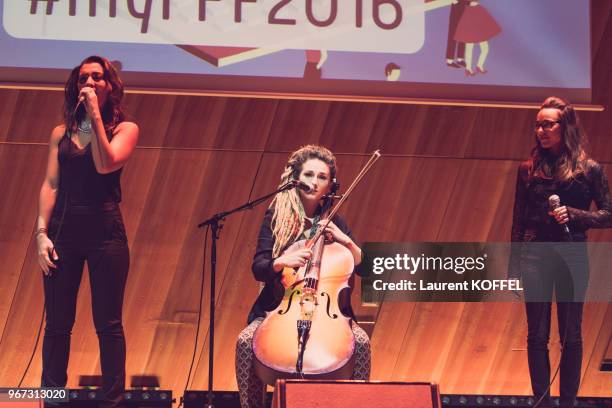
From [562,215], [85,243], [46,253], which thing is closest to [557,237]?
Result: [562,215]

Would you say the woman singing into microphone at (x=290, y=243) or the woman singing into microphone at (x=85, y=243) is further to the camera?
the woman singing into microphone at (x=290, y=243)

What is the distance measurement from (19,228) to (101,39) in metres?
1.07

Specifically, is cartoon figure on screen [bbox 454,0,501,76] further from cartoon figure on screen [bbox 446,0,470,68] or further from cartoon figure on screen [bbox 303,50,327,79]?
cartoon figure on screen [bbox 303,50,327,79]

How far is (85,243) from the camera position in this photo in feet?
10.4

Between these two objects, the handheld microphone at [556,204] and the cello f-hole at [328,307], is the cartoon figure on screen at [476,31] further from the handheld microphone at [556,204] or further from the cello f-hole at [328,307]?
the cello f-hole at [328,307]

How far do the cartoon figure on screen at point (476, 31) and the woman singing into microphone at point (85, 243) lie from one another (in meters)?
2.12

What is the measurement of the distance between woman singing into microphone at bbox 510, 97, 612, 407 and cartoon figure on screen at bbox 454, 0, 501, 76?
3.56 feet

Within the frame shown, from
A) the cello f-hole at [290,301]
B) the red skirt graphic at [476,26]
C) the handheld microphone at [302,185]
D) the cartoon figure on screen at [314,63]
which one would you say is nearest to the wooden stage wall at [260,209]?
the cartoon figure on screen at [314,63]

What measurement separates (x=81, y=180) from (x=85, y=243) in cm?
24

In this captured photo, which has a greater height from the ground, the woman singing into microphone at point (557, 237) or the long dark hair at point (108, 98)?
the long dark hair at point (108, 98)

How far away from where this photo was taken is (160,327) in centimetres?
462

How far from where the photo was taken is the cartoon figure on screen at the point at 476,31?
15.1 feet

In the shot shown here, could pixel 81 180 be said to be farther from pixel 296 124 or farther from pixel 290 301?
pixel 296 124

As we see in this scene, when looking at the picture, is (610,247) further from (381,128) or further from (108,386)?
(108,386)
